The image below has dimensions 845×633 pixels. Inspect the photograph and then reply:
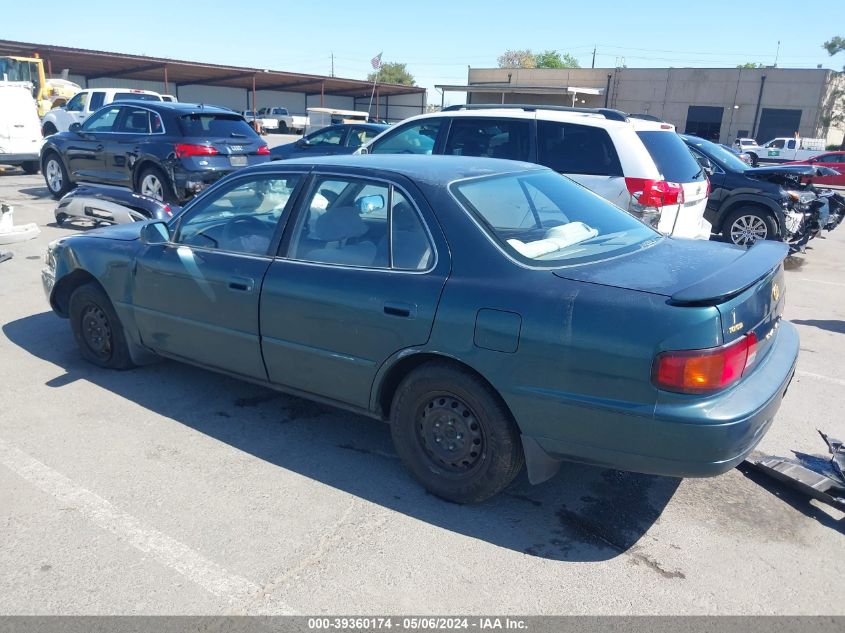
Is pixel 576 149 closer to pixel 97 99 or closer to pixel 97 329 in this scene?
pixel 97 329

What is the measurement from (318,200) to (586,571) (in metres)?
2.38

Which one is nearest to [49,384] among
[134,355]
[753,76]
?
[134,355]

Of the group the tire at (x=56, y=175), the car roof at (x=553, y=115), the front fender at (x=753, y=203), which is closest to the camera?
the car roof at (x=553, y=115)

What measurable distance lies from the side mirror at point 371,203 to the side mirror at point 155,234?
1.49 meters

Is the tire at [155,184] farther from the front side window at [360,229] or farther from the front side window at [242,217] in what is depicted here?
the front side window at [360,229]

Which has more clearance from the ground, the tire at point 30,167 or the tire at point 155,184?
the tire at point 155,184

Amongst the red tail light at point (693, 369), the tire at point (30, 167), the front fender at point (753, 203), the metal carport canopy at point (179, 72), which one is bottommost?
the tire at point (30, 167)

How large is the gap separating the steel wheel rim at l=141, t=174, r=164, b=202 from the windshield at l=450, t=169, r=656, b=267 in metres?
8.27

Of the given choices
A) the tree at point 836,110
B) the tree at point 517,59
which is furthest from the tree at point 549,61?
the tree at point 836,110

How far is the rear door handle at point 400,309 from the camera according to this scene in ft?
11.1

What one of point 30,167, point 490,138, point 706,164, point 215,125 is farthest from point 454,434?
point 30,167

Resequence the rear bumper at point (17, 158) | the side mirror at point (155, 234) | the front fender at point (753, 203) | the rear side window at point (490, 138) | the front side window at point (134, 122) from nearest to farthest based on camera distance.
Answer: the side mirror at point (155, 234) → the rear side window at point (490, 138) → the front fender at point (753, 203) → the front side window at point (134, 122) → the rear bumper at point (17, 158)

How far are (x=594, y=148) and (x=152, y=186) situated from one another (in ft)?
23.5

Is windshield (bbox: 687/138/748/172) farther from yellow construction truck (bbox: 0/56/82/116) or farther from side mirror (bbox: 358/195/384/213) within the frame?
yellow construction truck (bbox: 0/56/82/116)
